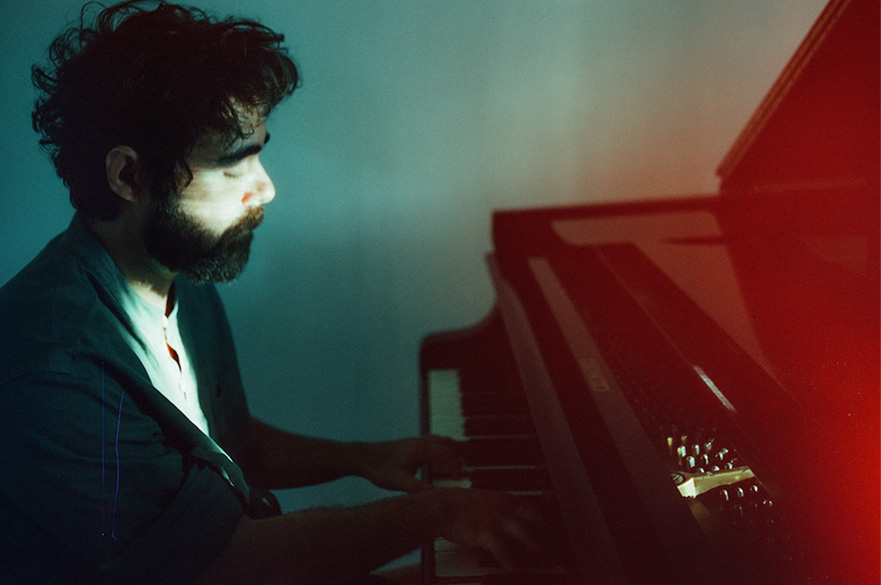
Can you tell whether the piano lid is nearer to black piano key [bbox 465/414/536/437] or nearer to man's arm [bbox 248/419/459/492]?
black piano key [bbox 465/414/536/437]

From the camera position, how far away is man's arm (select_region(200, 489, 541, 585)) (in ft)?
2.79

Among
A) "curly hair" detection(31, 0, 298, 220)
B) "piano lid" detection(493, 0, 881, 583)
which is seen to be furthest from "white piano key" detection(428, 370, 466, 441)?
"curly hair" detection(31, 0, 298, 220)

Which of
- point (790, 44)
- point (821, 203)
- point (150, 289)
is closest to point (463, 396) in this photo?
point (150, 289)

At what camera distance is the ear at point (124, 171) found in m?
1.02

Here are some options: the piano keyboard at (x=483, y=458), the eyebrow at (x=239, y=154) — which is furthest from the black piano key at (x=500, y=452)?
the eyebrow at (x=239, y=154)

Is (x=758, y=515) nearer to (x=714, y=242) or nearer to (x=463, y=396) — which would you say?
(x=463, y=396)

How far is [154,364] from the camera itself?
40.1 inches

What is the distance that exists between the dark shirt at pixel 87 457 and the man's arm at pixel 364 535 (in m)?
0.05

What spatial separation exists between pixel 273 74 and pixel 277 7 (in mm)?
734

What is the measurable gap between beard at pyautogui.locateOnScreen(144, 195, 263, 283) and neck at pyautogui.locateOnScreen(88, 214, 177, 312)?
1 centimetres

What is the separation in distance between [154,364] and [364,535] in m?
0.44

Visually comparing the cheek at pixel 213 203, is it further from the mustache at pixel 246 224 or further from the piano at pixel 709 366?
the piano at pixel 709 366

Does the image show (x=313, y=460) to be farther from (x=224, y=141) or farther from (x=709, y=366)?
(x=709, y=366)

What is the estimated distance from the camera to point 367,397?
215cm
